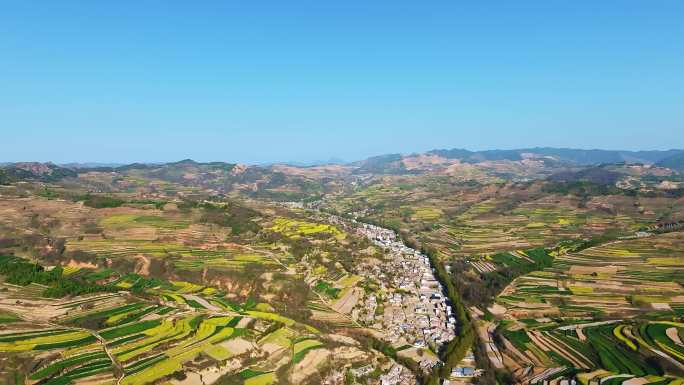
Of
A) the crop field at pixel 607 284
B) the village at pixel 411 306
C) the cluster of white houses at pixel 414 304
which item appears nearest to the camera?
the village at pixel 411 306

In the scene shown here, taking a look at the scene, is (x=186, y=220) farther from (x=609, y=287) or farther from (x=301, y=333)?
(x=609, y=287)

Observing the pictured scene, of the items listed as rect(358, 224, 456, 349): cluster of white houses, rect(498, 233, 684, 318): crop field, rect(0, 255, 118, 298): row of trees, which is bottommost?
rect(358, 224, 456, 349): cluster of white houses

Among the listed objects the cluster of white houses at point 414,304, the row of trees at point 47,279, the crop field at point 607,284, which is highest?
the row of trees at point 47,279

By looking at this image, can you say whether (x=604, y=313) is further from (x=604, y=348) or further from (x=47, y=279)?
(x=47, y=279)

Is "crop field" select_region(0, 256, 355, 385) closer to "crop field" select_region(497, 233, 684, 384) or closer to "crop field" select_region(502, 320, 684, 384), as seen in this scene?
"crop field" select_region(502, 320, 684, 384)

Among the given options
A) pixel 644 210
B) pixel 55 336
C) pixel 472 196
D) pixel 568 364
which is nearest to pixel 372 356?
pixel 568 364

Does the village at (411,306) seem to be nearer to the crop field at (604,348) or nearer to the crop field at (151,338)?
the crop field at (604,348)

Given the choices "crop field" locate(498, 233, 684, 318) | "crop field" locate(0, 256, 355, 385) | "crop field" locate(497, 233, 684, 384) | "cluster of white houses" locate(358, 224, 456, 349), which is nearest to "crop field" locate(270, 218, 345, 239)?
"cluster of white houses" locate(358, 224, 456, 349)

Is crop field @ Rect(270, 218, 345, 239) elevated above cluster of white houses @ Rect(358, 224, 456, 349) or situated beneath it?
elevated above

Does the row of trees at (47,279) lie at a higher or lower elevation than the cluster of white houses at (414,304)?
higher

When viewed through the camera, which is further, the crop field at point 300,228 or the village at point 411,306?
the crop field at point 300,228

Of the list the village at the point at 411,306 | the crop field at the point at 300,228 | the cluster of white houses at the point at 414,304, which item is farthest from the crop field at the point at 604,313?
the crop field at the point at 300,228

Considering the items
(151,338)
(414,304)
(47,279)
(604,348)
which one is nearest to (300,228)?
(414,304)
